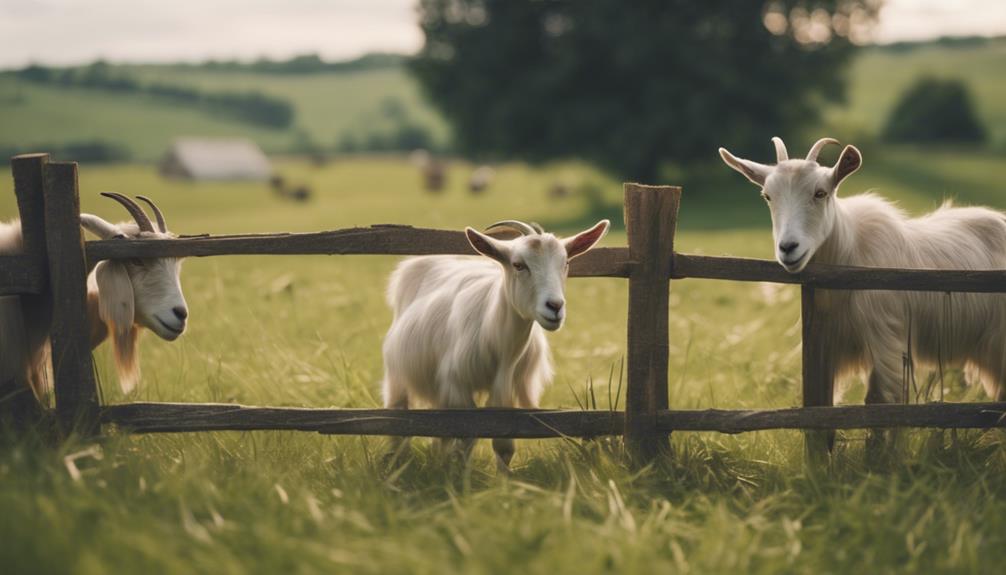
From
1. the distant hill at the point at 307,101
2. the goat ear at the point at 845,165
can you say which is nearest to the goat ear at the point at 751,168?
the goat ear at the point at 845,165

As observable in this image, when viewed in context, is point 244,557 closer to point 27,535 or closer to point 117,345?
point 27,535

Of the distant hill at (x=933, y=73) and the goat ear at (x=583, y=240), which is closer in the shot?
the goat ear at (x=583, y=240)

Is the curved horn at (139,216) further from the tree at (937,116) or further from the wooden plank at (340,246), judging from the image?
the tree at (937,116)

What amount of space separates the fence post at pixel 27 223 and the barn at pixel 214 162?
61539 millimetres

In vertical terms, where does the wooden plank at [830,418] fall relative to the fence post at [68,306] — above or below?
below

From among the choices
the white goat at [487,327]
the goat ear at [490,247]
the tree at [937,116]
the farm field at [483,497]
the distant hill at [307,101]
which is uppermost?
the distant hill at [307,101]

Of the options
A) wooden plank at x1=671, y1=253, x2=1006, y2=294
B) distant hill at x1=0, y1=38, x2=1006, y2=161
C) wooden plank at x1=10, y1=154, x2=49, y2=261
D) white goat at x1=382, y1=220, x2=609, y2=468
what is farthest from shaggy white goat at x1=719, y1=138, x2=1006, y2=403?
distant hill at x1=0, y1=38, x2=1006, y2=161

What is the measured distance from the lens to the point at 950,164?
39.4m

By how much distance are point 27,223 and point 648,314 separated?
336 centimetres

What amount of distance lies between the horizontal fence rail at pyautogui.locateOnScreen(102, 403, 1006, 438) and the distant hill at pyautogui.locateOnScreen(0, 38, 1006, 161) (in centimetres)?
3469

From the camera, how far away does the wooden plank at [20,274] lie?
4961 mm

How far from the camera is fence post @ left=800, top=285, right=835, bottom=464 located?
209 inches

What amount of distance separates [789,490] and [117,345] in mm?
3833

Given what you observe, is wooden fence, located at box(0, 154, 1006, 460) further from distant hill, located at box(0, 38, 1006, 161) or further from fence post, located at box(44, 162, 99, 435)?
distant hill, located at box(0, 38, 1006, 161)
